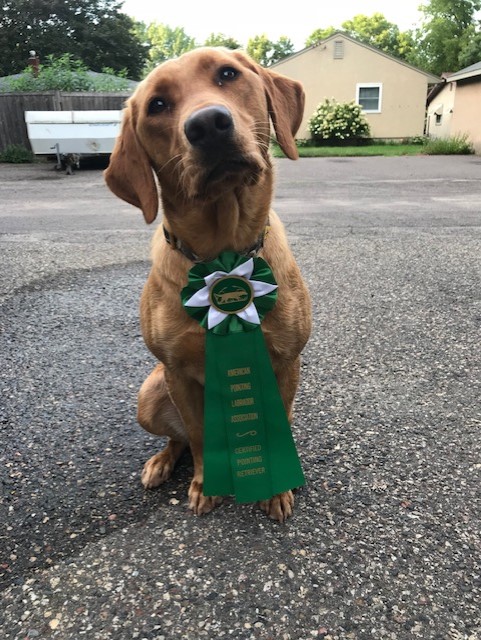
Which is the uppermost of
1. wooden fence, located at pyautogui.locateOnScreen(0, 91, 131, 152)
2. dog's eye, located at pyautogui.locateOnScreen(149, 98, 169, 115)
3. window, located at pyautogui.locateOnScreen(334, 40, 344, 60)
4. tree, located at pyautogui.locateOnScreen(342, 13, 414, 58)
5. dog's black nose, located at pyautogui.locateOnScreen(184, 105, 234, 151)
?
tree, located at pyautogui.locateOnScreen(342, 13, 414, 58)

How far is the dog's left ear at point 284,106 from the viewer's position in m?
2.34

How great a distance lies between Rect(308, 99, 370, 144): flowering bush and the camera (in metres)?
25.8

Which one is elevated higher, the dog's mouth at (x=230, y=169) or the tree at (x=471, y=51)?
the tree at (x=471, y=51)

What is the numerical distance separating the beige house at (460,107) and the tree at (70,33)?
20.1 meters

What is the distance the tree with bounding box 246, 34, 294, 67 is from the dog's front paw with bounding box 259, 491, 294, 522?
235ft

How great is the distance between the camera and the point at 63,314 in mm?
4539

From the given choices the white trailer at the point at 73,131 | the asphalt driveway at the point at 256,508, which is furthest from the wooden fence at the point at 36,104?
the asphalt driveway at the point at 256,508

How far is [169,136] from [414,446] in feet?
6.14

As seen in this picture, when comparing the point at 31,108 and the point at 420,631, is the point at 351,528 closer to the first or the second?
the point at 420,631

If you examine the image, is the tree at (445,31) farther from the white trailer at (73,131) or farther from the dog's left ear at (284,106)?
the dog's left ear at (284,106)

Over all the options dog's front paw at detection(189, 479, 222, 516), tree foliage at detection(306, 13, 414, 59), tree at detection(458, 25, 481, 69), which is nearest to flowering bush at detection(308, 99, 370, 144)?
tree at detection(458, 25, 481, 69)

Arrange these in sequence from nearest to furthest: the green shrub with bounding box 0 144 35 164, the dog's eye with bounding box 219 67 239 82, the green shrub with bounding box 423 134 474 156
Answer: the dog's eye with bounding box 219 67 239 82, the green shrub with bounding box 0 144 35 164, the green shrub with bounding box 423 134 474 156

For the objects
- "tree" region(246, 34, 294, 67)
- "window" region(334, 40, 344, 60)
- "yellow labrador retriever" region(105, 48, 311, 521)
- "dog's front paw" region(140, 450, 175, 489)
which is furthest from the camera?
"tree" region(246, 34, 294, 67)

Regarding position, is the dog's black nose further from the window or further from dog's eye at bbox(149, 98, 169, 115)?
the window
